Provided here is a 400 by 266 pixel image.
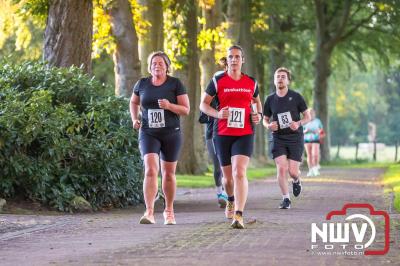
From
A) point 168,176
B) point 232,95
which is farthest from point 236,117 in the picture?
point 168,176

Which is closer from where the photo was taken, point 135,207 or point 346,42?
point 135,207

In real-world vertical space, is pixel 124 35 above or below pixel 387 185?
above

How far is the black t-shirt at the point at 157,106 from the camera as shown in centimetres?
1263

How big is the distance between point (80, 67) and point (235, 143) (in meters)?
6.38

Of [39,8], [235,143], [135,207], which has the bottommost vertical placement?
[135,207]

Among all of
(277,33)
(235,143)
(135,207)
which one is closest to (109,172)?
(135,207)

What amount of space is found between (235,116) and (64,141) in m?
4.49

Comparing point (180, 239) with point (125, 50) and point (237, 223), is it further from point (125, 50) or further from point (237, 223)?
point (125, 50)

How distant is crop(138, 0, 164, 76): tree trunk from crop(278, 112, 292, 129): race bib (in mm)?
11058

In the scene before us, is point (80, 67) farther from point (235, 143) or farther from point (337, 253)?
point (337, 253)

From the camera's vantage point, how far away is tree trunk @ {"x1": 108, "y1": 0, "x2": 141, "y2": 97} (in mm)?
21984

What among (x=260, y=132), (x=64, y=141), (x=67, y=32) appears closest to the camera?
(x=64, y=141)

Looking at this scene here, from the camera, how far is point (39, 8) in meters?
20.2

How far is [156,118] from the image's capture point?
12625mm
